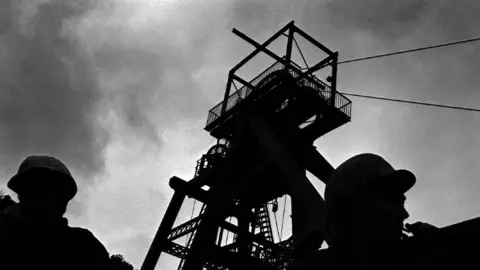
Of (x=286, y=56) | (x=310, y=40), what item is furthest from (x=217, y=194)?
(x=310, y=40)

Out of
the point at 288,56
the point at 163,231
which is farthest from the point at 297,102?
the point at 163,231

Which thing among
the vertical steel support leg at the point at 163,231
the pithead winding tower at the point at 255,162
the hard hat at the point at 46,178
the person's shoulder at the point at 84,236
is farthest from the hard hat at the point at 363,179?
the vertical steel support leg at the point at 163,231

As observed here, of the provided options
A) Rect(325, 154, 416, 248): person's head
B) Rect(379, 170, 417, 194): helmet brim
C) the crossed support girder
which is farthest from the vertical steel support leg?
Rect(379, 170, 417, 194): helmet brim

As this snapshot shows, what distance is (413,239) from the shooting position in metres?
2.02

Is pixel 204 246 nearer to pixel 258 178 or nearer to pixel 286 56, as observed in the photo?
pixel 258 178

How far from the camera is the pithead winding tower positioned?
13.7m

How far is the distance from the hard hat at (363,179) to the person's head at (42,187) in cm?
144

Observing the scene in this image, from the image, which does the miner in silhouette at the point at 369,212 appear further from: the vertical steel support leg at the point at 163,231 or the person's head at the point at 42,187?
the vertical steel support leg at the point at 163,231

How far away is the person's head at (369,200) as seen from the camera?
2.16m

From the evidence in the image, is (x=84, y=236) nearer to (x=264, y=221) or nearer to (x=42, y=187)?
(x=42, y=187)

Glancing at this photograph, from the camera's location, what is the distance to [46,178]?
245 centimetres

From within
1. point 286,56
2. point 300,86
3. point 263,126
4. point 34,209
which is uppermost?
point 286,56

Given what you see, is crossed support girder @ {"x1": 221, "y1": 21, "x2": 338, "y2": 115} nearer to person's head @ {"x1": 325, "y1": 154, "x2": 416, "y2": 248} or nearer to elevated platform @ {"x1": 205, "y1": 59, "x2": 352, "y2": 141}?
elevated platform @ {"x1": 205, "y1": 59, "x2": 352, "y2": 141}

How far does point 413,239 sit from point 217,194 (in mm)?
12635
